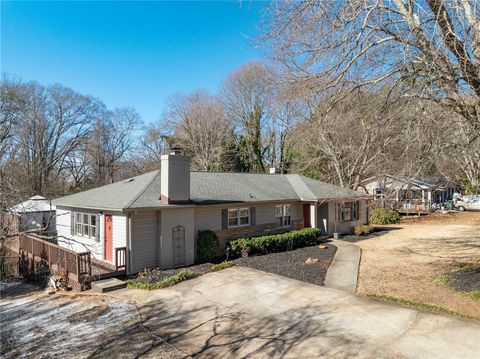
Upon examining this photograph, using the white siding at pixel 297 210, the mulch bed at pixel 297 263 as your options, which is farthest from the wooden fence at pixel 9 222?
the white siding at pixel 297 210

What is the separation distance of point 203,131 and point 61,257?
81.5 ft

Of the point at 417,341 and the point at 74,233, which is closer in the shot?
the point at 417,341

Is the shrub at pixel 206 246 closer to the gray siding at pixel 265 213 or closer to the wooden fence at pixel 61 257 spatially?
the gray siding at pixel 265 213

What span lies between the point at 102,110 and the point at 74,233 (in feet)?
105

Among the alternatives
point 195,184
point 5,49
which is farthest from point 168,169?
point 5,49

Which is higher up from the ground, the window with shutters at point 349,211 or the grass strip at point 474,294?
the window with shutters at point 349,211

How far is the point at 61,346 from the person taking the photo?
7480mm

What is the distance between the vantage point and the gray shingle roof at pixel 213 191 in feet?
46.3

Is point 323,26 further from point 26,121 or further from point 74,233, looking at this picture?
point 26,121

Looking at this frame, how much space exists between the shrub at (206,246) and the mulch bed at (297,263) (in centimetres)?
117

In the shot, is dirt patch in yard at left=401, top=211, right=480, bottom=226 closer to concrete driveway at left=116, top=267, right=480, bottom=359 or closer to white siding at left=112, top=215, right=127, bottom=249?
concrete driveway at left=116, top=267, right=480, bottom=359

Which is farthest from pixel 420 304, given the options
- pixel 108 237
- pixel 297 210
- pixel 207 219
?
pixel 108 237

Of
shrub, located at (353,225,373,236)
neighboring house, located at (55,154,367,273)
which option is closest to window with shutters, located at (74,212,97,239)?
neighboring house, located at (55,154,367,273)

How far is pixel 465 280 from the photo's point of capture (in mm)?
11148
